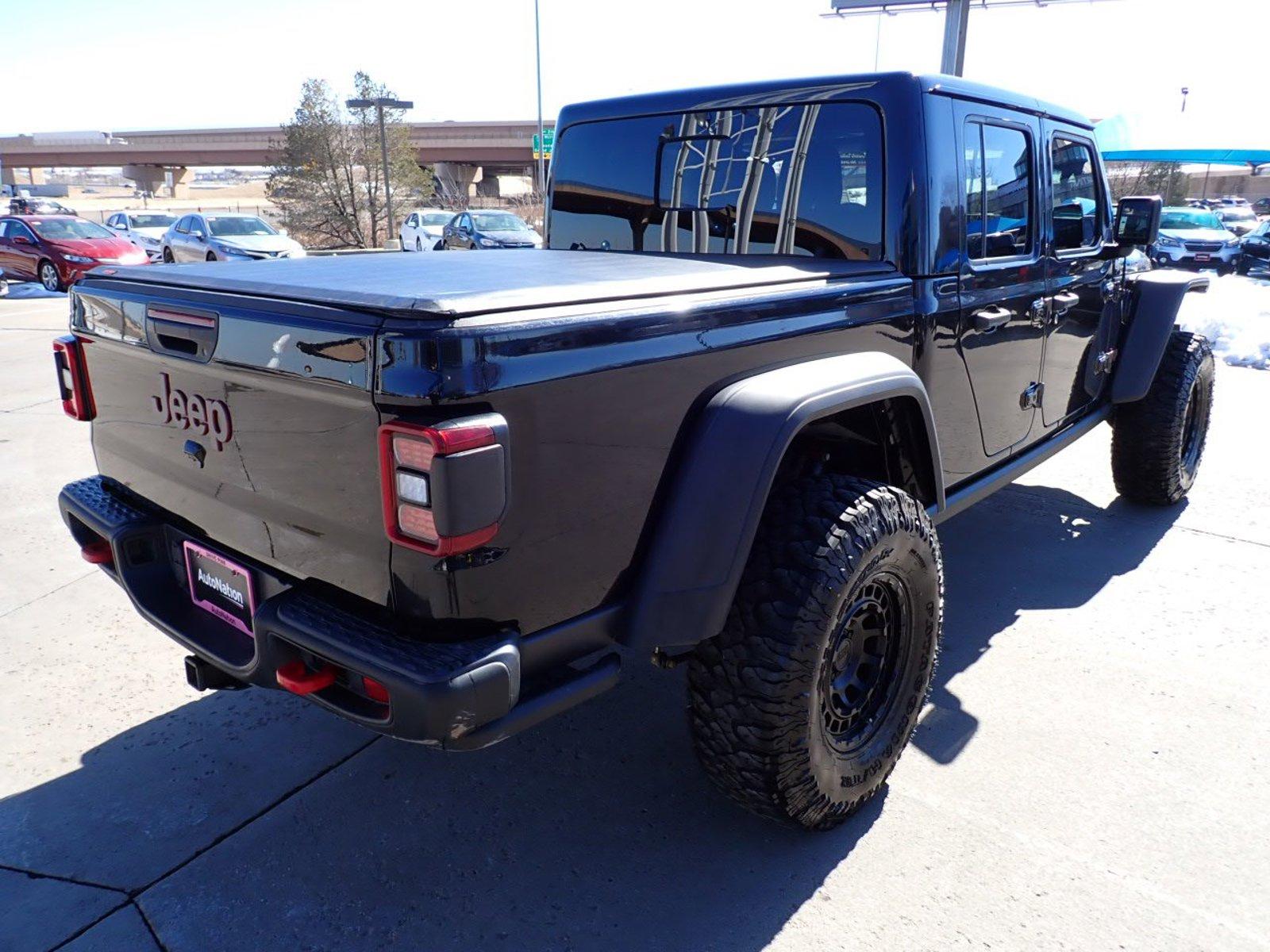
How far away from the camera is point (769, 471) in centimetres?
212

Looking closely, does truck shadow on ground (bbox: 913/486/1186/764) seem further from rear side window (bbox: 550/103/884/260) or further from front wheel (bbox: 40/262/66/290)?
front wheel (bbox: 40/262/66/290)

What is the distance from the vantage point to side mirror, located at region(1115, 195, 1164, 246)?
4.18m

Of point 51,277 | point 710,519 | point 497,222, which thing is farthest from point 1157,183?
point 710,519

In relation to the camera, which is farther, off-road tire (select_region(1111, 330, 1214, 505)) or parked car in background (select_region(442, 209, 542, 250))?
parked car in background (select_region(442, 209, 542, 250))

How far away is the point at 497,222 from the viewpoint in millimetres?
20266

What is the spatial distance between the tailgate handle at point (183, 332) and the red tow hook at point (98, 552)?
2.28 feet

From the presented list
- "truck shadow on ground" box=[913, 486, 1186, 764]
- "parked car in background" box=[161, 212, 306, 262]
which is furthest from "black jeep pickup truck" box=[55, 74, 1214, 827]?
"parked car in background" box=[161, 212, 306, 262]

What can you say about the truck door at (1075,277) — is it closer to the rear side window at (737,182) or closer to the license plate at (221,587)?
the rear side window at (737,182)

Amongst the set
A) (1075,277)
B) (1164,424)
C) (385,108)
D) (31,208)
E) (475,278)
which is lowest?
(1164,424)

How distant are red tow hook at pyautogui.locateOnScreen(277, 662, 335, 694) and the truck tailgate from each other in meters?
0.19

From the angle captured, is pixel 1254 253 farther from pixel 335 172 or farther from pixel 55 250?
pixel 335 172

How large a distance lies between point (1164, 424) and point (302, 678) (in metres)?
4.47

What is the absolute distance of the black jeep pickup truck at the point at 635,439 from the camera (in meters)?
1.76

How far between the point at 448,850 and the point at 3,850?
3.92ft
